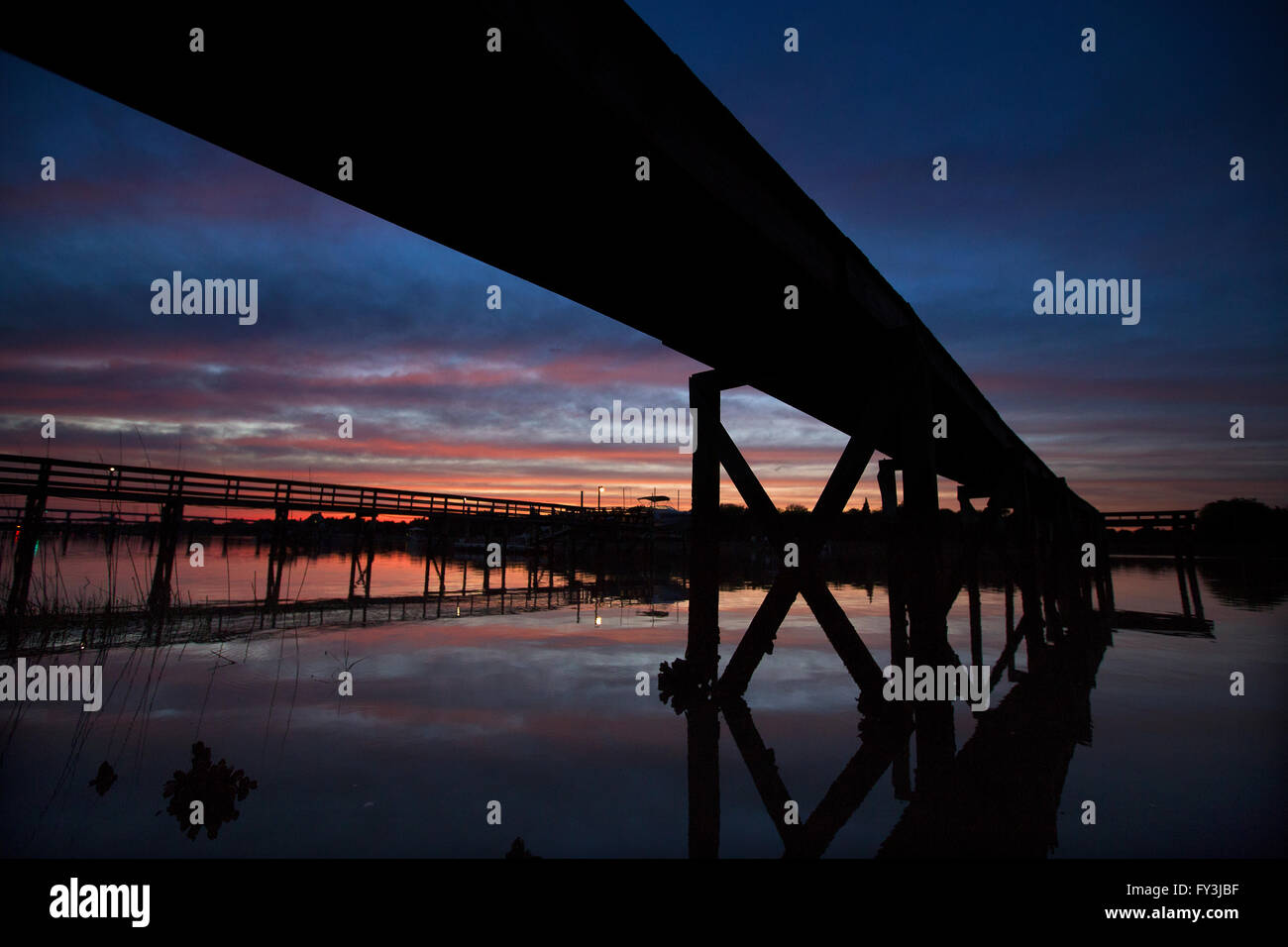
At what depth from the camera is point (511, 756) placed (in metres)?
4.41

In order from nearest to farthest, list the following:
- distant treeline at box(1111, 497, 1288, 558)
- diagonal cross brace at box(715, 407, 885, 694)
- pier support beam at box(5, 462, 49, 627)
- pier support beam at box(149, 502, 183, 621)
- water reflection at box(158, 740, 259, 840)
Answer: water reflection at box(158, 740, 259, 840) → diagonal cross brace at box(715, 407, 885, 694) → pier support beam at box(5, 462, 49, 627) → pier support beam at box(149, 502, 183, 621) → distant treeline at box(1111, 497, 1288, 558)

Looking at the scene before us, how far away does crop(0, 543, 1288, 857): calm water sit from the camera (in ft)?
10.5

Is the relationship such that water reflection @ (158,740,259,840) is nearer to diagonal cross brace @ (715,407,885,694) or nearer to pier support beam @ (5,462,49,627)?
diagonal cross brace @ (715,407,885,694)

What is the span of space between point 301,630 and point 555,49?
10.8 metres

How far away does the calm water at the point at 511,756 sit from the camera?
3.19 meters

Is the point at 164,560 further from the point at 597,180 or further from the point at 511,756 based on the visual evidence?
the point at 597,180

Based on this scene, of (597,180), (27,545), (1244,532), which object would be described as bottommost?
(1244,532)
